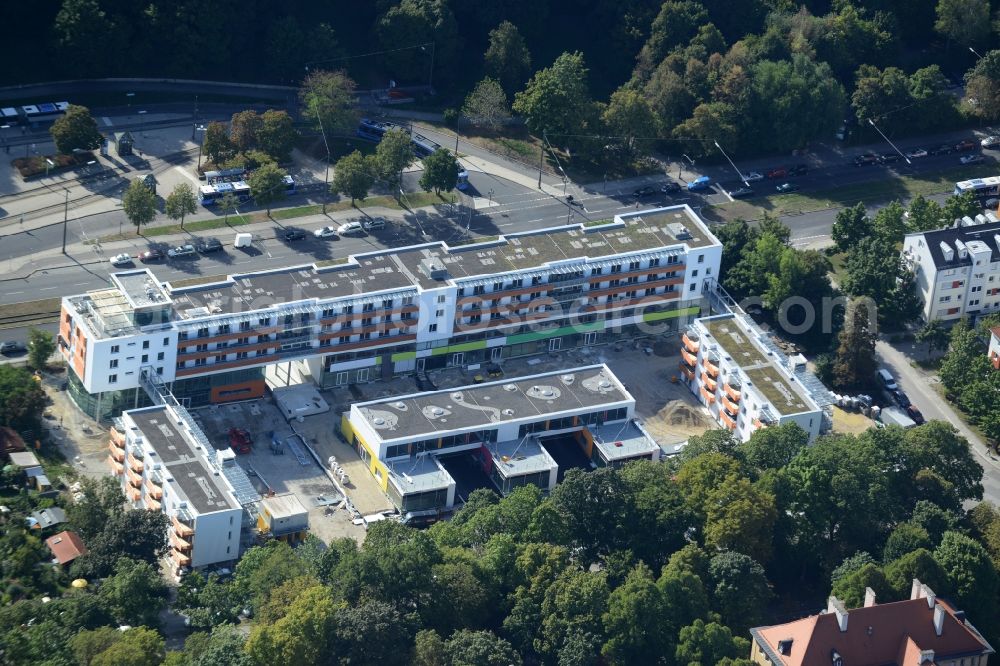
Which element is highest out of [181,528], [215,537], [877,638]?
[877,638]

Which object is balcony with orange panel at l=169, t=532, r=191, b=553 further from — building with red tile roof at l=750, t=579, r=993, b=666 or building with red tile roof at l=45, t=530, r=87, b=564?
building with red tile roof at l=750, t=579, r=993, b=666

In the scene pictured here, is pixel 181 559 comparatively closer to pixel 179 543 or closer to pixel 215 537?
pixel 179 543

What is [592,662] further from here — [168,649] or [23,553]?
[23,553]

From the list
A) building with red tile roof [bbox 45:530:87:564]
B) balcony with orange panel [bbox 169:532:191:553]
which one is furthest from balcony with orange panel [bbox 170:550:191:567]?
building with red tile roof [bbox 45:530:87:564]

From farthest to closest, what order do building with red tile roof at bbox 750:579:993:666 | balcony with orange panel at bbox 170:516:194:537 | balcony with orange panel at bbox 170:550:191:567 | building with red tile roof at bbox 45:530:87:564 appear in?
1. balcony with orange panel at bbox 170:550:191:567
2. balcony with orange panel at bbox 170:516:194:537
3. building with red tile roof at bbox 45:530:87:564
4. building with red tile roof at bbox 750:579:993:666

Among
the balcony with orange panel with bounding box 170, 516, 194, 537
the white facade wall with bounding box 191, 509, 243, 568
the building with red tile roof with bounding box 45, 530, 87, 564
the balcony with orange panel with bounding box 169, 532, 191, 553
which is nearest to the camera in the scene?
the building with red tile roof with bounding box 45, 530, 87, 564

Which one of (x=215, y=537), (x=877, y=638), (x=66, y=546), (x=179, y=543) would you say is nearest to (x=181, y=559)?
(x=179, y=543)

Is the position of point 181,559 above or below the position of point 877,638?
below

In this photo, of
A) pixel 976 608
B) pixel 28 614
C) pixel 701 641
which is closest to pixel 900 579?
pixel 976 608

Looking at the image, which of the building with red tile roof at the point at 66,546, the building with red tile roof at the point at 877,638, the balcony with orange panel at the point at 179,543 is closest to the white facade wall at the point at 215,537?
the balcony with orange panel at the point at 179,543
